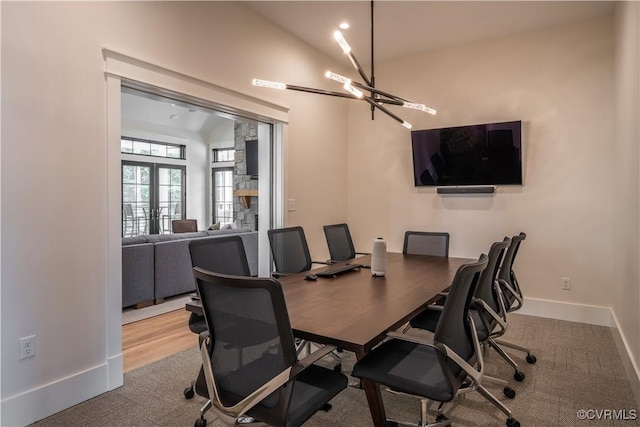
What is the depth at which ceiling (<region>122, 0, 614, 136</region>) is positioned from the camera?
356 centimetres

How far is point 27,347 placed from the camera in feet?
6.97

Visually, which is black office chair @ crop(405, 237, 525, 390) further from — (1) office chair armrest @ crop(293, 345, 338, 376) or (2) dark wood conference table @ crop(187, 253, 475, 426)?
(1) office chair armrest @ crop(293, 345, 338, 376)

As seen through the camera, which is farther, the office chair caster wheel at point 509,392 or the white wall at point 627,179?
the white wall at point 627,179

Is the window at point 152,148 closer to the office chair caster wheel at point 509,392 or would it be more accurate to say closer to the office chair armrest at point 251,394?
the office chair armrest at point 251,394

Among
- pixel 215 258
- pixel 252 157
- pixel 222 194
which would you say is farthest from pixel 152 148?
pixel 215 258

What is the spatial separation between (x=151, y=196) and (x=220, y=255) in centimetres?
712

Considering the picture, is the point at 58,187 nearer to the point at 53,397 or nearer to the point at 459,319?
the point at 53,397

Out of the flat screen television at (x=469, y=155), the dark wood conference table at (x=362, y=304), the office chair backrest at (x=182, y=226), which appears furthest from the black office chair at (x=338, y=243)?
the office chair backrest at (x=182, y=226)

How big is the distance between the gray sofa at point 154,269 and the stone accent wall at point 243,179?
8.61 ft

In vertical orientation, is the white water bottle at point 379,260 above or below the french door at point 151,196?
below

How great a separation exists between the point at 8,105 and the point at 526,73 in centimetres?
459

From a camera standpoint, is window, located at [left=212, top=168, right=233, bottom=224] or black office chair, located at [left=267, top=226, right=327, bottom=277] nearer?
black office chair, located at [left=267, top=226, right=327, bottom=277]

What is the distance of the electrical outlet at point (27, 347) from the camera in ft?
6.89

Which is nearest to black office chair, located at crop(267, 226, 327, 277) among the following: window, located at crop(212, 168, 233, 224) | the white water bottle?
the white water bottle
